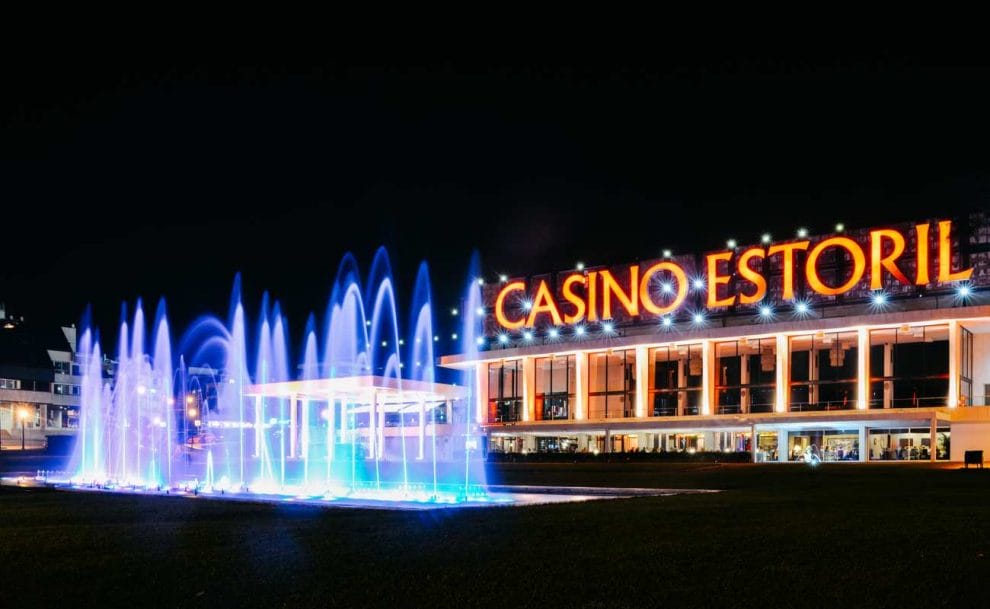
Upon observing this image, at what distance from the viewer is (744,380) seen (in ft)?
197

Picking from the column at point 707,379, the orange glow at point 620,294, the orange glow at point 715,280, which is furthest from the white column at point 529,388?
the orange glow at point 715,280

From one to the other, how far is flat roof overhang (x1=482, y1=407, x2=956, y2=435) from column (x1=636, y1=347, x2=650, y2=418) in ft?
6.69

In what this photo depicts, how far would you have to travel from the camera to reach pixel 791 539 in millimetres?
11812

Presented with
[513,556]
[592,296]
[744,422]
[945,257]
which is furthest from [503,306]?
[513,556]

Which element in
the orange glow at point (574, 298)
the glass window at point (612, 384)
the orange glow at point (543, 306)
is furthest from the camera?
the orange glow at point (543, 306)

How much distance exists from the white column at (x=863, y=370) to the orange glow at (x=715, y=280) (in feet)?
32.2

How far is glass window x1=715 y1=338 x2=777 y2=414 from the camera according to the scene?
2319 inches

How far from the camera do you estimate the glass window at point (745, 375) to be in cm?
5891

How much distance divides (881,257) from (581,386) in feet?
70.1

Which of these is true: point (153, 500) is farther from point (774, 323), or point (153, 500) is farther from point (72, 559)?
point (774, 323)

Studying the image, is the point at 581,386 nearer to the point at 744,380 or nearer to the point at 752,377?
the point at 744,380

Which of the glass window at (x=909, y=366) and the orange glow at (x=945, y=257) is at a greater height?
the orange glow at (x=945, y=257)

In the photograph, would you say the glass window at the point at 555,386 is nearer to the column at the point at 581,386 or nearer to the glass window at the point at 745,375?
the column at the point at 581,386

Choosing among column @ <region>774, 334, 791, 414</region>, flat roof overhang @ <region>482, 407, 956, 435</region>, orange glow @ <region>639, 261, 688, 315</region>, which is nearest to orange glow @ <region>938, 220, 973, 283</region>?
flat roof overhang @ <region>482, 407, 956, 435</region>
